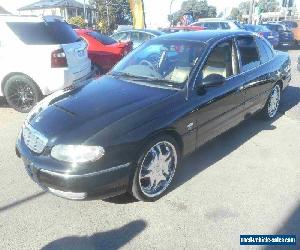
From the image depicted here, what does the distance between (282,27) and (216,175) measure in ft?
60.5

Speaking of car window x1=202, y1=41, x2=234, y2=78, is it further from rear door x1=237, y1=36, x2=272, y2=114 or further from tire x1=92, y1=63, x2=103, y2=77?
tire x1=92, y1=63, x2=103, y2=77

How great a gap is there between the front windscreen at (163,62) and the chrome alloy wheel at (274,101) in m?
2.32

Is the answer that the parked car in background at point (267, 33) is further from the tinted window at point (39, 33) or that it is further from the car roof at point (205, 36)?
the car roof at point (205, 36)

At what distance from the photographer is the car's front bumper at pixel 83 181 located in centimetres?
309

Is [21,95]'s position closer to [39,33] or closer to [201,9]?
[39,33]

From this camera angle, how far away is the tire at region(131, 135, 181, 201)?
344 centimetres

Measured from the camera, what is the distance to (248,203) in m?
3.64

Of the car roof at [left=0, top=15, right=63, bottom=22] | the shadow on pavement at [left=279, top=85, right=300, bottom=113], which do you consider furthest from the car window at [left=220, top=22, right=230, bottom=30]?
the car roof at [left=0, top=15, right=63, bottom=22]

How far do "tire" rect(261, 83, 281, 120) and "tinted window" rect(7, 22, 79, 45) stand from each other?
3.95m

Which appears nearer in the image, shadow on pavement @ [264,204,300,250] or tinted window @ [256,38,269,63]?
shadow on pavement @ [264,204,300,250]

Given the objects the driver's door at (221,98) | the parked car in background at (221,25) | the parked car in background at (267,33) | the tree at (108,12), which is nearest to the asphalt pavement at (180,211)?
the driver's door at (221,98)

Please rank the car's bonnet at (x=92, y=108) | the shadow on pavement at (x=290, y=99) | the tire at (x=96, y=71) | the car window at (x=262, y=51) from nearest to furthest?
the car's bonnet at (x=92, y=108) → the car window at (x=262, y=51) → the shadow on pavement at (x=290, y=99) → the tire at (x=96, y=71)

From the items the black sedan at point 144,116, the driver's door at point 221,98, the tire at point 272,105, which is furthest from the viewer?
the tire at point 272,105

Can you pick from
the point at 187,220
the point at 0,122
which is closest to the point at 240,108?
the point at 187,220
